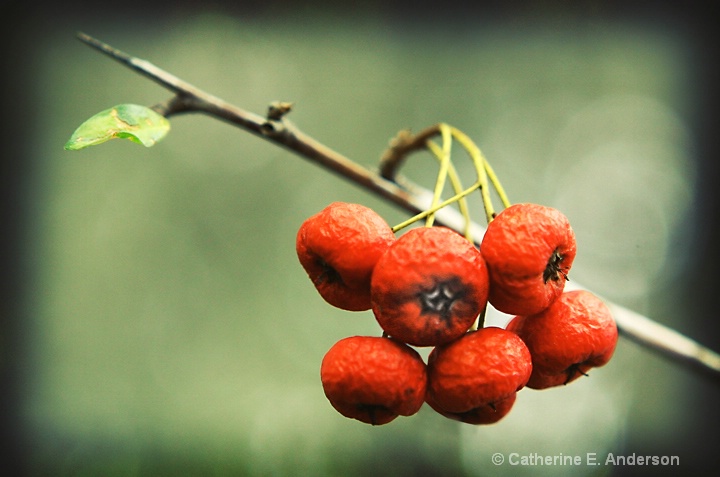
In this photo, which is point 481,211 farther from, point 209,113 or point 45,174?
point 45,174

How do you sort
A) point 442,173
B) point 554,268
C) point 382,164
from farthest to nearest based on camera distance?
point 382,164 < point 442,173 < point 554,268

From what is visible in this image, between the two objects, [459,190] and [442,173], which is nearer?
[442,173]

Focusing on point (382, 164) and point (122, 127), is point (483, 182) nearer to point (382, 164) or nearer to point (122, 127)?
point (382, 164)

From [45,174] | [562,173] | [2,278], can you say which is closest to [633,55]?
[562,173]

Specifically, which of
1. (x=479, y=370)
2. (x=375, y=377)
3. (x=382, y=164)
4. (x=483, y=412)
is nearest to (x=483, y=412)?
(x=483, y=412)

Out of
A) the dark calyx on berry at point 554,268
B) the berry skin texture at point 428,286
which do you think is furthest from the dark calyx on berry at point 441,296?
the dark calyx on berry at point 554,268

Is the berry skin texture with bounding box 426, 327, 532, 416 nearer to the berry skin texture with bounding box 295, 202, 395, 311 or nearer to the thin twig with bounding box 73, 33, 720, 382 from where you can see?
the berry skin texture with bounding box 295, 202, 395, 311
